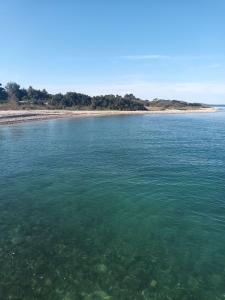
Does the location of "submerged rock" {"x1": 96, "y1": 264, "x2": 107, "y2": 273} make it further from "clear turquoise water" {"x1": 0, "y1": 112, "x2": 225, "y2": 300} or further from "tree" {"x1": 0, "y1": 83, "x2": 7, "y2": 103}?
"tree" {"x1": 0, "y1": 83, "x2": 7, "y2": 103}

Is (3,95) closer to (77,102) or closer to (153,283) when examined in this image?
(77,102)

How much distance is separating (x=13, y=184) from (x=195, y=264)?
22777mm

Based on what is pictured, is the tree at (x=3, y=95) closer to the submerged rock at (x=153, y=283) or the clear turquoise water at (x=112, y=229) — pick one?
the clear turquoise water at (x=112, y=229)

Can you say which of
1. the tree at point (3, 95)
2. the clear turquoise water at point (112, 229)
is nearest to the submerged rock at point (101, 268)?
the clear turquoise water at point (112, 229)

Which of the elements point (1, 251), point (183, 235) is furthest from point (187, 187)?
point (1, 251)

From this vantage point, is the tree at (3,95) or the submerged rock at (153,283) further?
the tree at (3,95)

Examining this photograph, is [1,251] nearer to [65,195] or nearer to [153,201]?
[65,195]

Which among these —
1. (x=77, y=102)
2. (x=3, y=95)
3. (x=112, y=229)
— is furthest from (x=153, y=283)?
(x=3, y=95)

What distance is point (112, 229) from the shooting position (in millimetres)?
22156

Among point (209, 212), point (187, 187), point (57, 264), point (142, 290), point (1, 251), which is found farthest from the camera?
point (187, 187)

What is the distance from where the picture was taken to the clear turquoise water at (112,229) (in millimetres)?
15789

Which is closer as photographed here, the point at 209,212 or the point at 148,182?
the point at 209,212

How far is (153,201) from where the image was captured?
27.9 m

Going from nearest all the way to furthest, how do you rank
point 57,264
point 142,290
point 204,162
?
point 142,290
point 57,264
point 204,162
